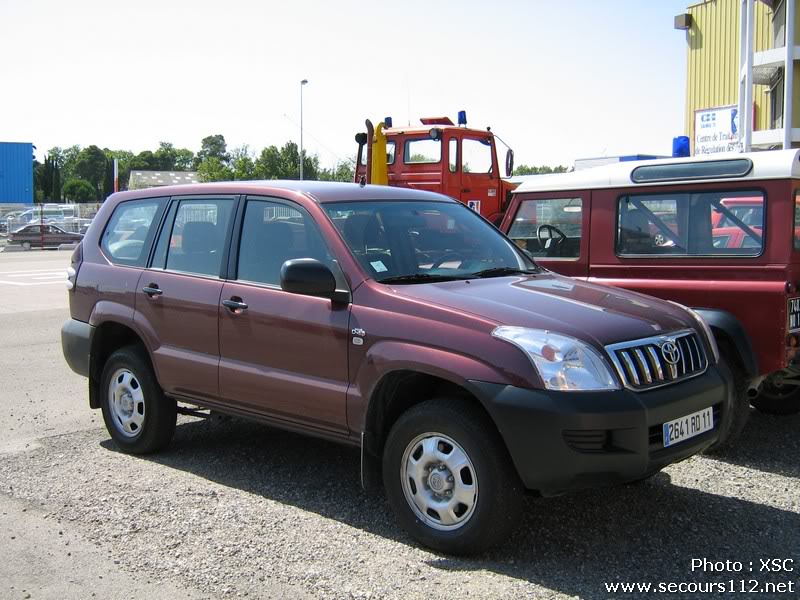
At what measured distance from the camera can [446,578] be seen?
12.8ft

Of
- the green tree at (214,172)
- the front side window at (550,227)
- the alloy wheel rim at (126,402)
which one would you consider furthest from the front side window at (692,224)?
the green tree at (214,172)

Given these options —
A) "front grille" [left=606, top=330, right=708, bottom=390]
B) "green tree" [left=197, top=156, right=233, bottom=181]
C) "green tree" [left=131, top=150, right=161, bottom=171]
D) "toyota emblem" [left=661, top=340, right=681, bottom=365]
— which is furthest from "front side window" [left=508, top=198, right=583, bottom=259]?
"green tree" [left=131, top=150, right=161, bottom=171]

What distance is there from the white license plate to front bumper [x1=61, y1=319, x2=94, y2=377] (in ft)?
13.3

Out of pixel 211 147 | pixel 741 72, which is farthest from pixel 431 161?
pixel 211 147

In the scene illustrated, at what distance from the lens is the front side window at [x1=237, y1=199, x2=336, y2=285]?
16.3ft

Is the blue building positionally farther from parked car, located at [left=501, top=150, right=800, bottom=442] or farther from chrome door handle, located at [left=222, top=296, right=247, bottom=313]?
chrome door handle, located at [left=222, top=296, right=247, bottom=313]

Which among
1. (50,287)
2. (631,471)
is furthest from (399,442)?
(50,287)

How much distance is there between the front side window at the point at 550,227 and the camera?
22.0 feet

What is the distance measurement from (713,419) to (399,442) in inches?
64.1

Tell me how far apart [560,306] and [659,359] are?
1.79 ft

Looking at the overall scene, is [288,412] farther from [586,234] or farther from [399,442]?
[586,234]

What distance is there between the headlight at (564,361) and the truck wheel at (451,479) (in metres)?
0.40

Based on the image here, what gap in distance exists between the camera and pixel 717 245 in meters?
5.93

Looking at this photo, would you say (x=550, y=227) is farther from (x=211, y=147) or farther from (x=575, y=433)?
(x=211, y=147)
